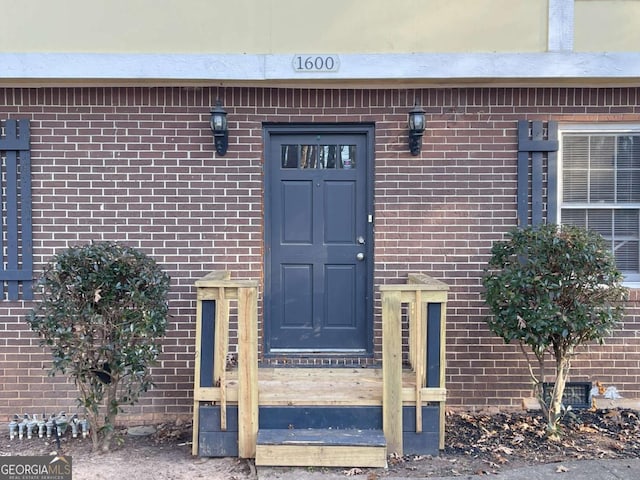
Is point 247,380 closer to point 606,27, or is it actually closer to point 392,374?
point 392,374

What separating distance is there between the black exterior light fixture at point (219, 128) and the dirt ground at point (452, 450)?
2543 mm

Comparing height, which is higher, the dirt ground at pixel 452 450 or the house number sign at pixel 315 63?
the house number sign at pixel 315 63

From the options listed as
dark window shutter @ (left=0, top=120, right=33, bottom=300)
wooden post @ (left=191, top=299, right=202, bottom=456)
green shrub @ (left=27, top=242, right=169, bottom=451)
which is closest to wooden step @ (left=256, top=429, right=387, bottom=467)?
wooden post @ (left=191, top=299, right=202, bottom=456)

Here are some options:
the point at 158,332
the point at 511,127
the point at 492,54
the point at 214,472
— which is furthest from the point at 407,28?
the point at 214,472

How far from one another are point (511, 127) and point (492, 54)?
2.30 feet

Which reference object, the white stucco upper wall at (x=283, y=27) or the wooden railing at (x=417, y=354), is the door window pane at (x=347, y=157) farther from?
the wooden railing at (x=417, y=354)

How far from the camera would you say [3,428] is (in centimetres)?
503

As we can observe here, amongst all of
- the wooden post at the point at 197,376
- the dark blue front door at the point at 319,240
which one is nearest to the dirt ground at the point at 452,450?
the wooden post at the point at 197,376

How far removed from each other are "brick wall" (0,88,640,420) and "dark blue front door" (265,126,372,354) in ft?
0.63

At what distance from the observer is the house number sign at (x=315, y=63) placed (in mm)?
4853

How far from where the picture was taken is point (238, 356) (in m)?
4.23

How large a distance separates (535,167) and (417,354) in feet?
7.08
